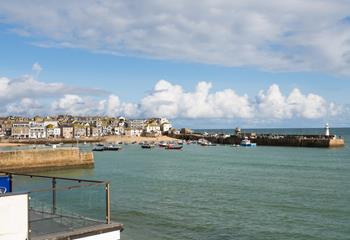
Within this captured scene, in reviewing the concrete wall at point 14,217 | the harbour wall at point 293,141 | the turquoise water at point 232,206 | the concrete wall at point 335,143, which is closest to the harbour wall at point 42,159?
the turquoise water at point 232,206

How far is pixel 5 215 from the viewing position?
920 centimetres

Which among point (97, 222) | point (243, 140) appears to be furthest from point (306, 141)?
point (97, 222)

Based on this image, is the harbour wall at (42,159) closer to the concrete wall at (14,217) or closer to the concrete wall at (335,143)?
the concrete wall at (14,217)

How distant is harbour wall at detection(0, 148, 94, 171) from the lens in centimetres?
4891

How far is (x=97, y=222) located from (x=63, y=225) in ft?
2.55

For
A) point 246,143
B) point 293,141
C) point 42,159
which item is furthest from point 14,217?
point 246,143

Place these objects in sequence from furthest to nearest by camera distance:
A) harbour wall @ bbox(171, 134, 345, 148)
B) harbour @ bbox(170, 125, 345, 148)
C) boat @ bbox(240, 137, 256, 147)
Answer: boat @ bbox(240, 137, 256, 147) → harbour @ bbox(170, 125, 345, 148) → harbour wall @ bbox(171, 134, 345, 148)

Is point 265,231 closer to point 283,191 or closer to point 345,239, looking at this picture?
point 345,239

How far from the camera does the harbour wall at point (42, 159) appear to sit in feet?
160

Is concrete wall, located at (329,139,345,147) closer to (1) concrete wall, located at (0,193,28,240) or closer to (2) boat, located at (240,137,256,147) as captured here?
(2) boat, located at (240,137,256,147)

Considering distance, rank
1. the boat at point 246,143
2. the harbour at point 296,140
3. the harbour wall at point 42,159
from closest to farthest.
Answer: the harbour wall at point 42,159, the harbour at point 296,140, the boat at point 246,143

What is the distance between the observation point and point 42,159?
51750 mm

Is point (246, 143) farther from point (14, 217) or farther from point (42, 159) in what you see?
point (14, 217)

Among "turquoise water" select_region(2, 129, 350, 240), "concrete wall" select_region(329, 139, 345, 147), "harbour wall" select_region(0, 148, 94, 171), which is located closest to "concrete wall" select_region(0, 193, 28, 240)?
"turquoise water" select_region(2, 129, 350, 240)
